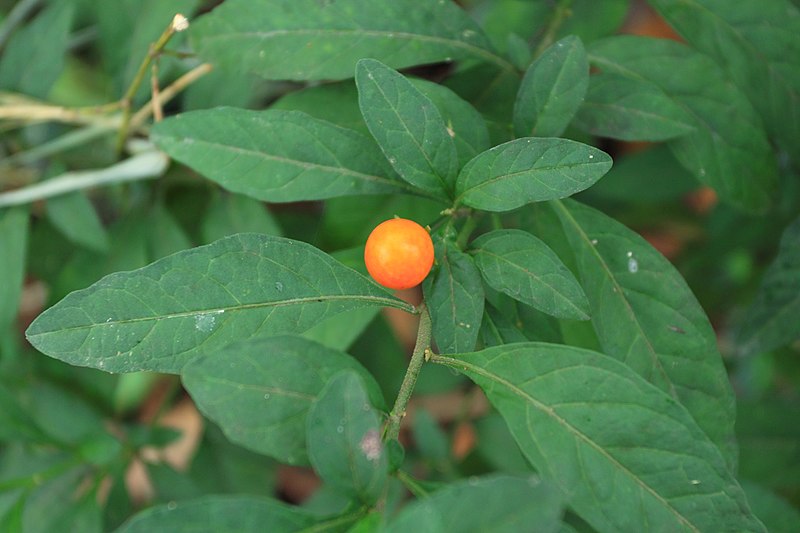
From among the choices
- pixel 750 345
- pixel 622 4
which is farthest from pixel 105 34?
pixel 750 345

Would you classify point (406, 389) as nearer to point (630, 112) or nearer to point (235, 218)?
point (630, 112)

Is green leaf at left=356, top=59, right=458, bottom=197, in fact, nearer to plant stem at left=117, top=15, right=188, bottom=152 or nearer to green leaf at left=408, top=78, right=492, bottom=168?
green leaf at left=408, top=78, right=492, bottom=168

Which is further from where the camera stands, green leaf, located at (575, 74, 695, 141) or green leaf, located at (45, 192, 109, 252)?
green leaf, located at (45, 192, 109, 252)

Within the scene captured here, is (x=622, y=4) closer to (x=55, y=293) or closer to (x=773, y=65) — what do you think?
(x=773, y=65)

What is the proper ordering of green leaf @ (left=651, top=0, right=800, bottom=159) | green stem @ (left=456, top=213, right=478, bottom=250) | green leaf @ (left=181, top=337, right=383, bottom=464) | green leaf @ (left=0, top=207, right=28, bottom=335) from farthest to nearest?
green leaf @ (left=0, top=207, right=28, bottom=335) < green leaf @ (left=651, top=0, right=800, bottom=159) < green stem @ (left=456, top=213, right=478, bottom=250) < green leaf @ (left=181, top=337, right=383, bottom=464)

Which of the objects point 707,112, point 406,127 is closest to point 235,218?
point 406,127

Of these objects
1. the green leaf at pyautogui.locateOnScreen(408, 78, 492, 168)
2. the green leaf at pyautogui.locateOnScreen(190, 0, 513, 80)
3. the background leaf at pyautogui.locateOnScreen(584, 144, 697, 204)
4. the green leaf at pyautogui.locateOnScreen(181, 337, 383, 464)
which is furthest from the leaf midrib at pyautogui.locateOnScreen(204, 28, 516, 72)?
the background leaf at pyautogui.locateOnScreen(584, 144, 697, 204)

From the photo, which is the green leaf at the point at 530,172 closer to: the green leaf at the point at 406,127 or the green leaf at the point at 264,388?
the green leaf at the point at 406,127
